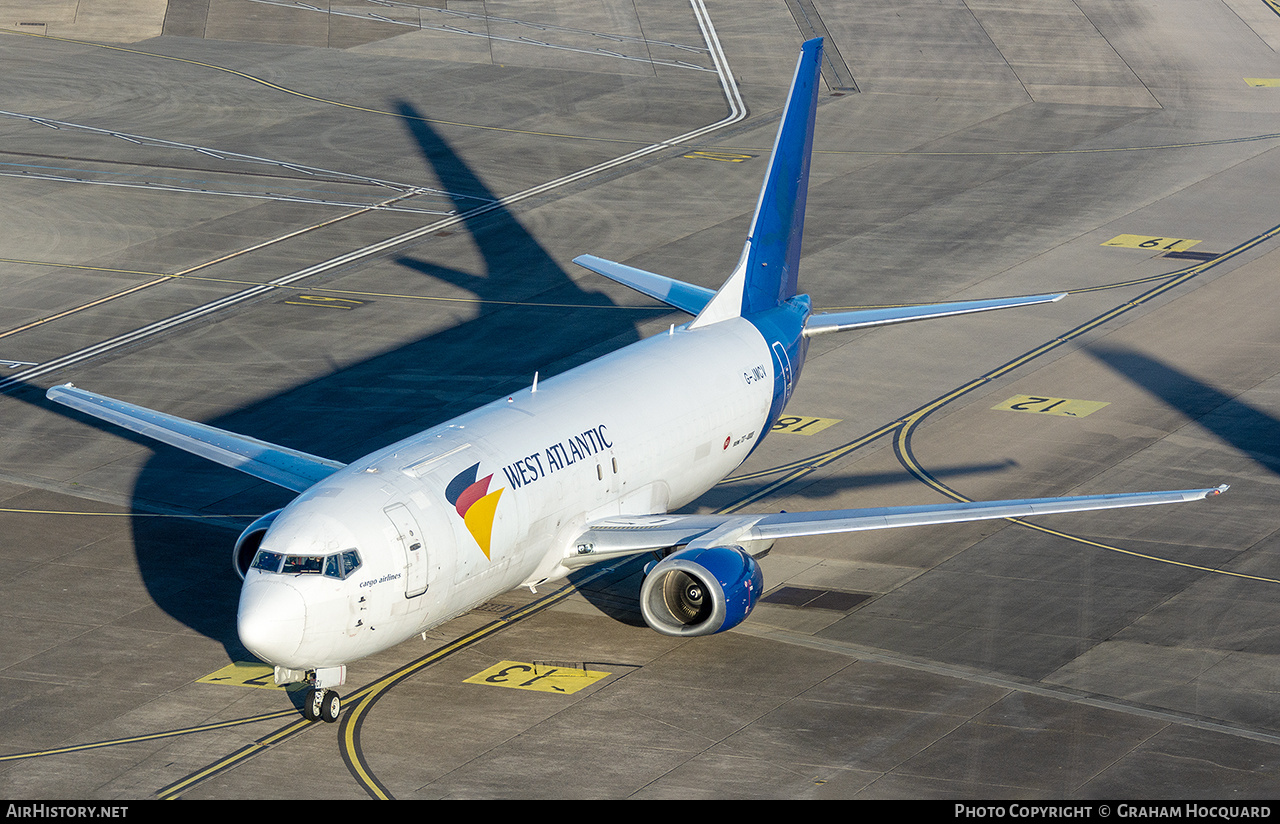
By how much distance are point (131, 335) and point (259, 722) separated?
92.8ft

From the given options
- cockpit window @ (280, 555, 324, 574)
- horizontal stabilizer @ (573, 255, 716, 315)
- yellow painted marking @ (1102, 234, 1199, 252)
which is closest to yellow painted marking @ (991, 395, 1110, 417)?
horizontal stabilizer @ (573, 255, 716, 315)

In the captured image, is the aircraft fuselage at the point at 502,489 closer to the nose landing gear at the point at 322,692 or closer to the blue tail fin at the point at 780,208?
the nose landing gear at the point at 322,692

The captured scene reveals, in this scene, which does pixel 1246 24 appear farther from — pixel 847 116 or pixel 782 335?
pixel 782 335

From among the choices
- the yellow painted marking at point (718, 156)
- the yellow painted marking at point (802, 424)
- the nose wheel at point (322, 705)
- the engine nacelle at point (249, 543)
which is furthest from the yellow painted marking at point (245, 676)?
the yellow painted marking at point (718, 156)

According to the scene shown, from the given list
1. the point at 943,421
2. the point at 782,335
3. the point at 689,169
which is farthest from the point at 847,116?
the point at 782,335

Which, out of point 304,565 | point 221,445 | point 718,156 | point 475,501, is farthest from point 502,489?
point 718,156

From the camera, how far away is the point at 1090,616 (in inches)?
1389

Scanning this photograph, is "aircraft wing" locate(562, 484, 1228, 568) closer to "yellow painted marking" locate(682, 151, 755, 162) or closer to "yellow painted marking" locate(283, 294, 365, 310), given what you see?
"yellow painted marking" locate(283, 294, 365, 310)

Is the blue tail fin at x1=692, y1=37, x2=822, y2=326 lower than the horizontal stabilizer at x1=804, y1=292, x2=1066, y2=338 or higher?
higher

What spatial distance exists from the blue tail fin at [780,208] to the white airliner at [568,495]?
0.06m

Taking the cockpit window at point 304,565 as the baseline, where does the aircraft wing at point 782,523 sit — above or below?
below

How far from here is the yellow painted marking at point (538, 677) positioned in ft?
106

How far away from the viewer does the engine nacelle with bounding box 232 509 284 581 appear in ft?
105

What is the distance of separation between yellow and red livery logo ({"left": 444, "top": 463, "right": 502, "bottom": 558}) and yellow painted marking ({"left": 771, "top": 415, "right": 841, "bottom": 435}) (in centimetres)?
1730
